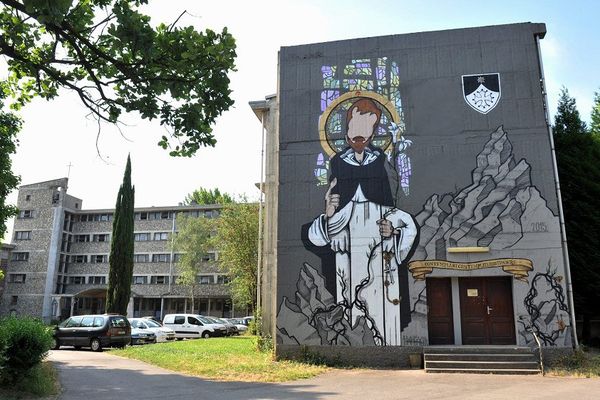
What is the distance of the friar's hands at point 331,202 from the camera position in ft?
54.4

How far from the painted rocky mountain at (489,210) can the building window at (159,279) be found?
4181 centimetres

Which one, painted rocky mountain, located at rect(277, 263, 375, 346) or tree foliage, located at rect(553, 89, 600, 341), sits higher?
tree foliage, located at rect(553, 89, 600, 341)

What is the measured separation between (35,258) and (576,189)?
52.7 meters

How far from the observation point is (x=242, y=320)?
1729 inches

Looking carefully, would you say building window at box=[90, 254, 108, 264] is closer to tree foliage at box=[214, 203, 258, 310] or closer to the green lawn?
tree foliage at box=[214, 203, 258, 310]

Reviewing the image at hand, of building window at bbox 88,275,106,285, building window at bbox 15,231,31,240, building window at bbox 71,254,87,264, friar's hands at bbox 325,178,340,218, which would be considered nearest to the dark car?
friar's hands at bbox 325,178,340,218

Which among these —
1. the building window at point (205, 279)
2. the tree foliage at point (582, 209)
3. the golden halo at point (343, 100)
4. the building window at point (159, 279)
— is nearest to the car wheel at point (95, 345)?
the golden halo at point (343, 100)

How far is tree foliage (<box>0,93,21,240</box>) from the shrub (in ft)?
20.4

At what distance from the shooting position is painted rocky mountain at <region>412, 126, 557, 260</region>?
1545 cm

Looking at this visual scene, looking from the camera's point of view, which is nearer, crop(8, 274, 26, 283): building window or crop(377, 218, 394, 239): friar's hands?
crop(377, 218, 394, 239): friar's hands

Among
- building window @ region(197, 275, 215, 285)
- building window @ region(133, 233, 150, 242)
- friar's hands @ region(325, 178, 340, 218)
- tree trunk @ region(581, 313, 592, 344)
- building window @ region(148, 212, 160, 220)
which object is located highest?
building window @ region(148, 212, 160, 220)

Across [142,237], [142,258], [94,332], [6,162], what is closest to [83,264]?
[142,258]

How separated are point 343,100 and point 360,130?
1.24m

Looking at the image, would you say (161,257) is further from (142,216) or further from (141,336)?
(141,336)
